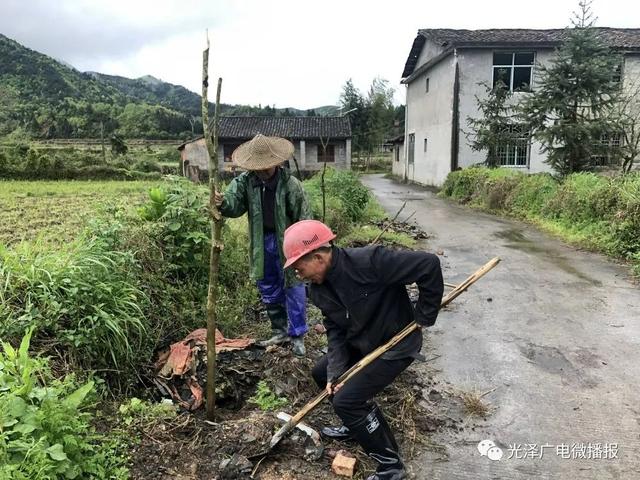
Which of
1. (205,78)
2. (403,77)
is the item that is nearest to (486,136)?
(403,77)

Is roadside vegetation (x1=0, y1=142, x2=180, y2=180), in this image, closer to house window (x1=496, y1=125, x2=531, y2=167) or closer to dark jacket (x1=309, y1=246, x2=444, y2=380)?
house window (x1=496, y1=125, x2=531, y2=167)

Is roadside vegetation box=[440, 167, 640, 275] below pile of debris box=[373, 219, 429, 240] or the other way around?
the other way around

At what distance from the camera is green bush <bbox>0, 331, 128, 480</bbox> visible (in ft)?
7.32

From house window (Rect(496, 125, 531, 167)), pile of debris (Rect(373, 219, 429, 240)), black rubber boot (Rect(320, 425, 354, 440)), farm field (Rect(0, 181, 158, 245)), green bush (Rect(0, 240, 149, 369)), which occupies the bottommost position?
black rubber boot (Rect(320, 425, 354, 440))

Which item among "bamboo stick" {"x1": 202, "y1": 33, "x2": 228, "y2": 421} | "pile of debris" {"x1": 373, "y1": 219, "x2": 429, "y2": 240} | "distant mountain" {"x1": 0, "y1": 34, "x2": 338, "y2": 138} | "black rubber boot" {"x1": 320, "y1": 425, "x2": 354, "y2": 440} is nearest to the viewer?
"bamboo stick" {"x1": 202, "y1": 33, "x2": 228, "y2": 421}

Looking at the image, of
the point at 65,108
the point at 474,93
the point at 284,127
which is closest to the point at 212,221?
the point at 474,93

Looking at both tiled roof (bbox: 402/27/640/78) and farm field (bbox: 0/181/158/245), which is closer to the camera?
farm field (bbox: 0/181/158/245)

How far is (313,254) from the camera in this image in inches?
104

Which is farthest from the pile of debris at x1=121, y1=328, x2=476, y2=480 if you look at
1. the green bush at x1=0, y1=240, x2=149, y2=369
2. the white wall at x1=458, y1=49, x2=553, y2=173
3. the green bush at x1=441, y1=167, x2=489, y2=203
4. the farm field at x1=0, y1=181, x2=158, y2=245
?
the white wall at x1=458, y1=49, x2=553, y2=173

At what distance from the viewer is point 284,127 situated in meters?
31.1

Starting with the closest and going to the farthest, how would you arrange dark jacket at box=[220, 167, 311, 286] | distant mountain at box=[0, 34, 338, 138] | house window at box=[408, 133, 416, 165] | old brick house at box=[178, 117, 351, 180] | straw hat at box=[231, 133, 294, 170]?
straw hat at box=[231, 133, 294, 170]
dark jacket at box=[220, 167, 311, 286]
house window at box=[408, 133, 416, 165]
old brick house at box=[178, 117, 351, 180]
distant mountain at box=[0, 34, 338, 138]

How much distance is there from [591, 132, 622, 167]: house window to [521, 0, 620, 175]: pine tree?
0.18 meters

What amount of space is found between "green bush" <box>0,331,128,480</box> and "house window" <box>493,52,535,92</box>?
1973cm

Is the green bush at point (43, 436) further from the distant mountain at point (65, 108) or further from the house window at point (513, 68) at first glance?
the distant mountain at point (65, 108)
